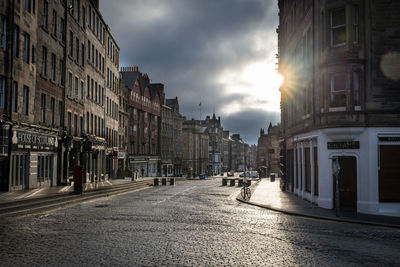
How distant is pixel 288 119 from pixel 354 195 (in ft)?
43.5

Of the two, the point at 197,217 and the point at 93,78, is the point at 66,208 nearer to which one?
the point at 197,217

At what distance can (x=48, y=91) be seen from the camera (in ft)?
91.5

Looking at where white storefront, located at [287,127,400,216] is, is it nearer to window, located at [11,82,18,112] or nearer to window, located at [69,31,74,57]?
window, located at [11,82,18,112]

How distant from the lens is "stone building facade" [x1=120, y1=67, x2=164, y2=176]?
64.1 meters

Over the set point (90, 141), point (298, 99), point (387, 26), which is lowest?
point (90, 141)

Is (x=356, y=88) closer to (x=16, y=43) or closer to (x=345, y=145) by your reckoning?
(x=345, y=145)

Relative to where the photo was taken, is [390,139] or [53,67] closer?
[390,139]

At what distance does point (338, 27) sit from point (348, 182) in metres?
8.13

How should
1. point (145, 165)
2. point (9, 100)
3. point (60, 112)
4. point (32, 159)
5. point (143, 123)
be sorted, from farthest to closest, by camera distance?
point (145, 165) < point (143, 123) < point (60, 112) < point (32, 159) < point (9, 100)

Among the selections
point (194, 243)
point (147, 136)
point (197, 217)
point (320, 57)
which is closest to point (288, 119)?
point (320, 57)

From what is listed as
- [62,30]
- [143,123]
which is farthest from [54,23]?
[143,123]

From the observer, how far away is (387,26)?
62.5 ft

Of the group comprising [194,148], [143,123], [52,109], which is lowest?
[194,148]

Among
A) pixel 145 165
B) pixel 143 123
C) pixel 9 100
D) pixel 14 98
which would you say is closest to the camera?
pixel 9 100
